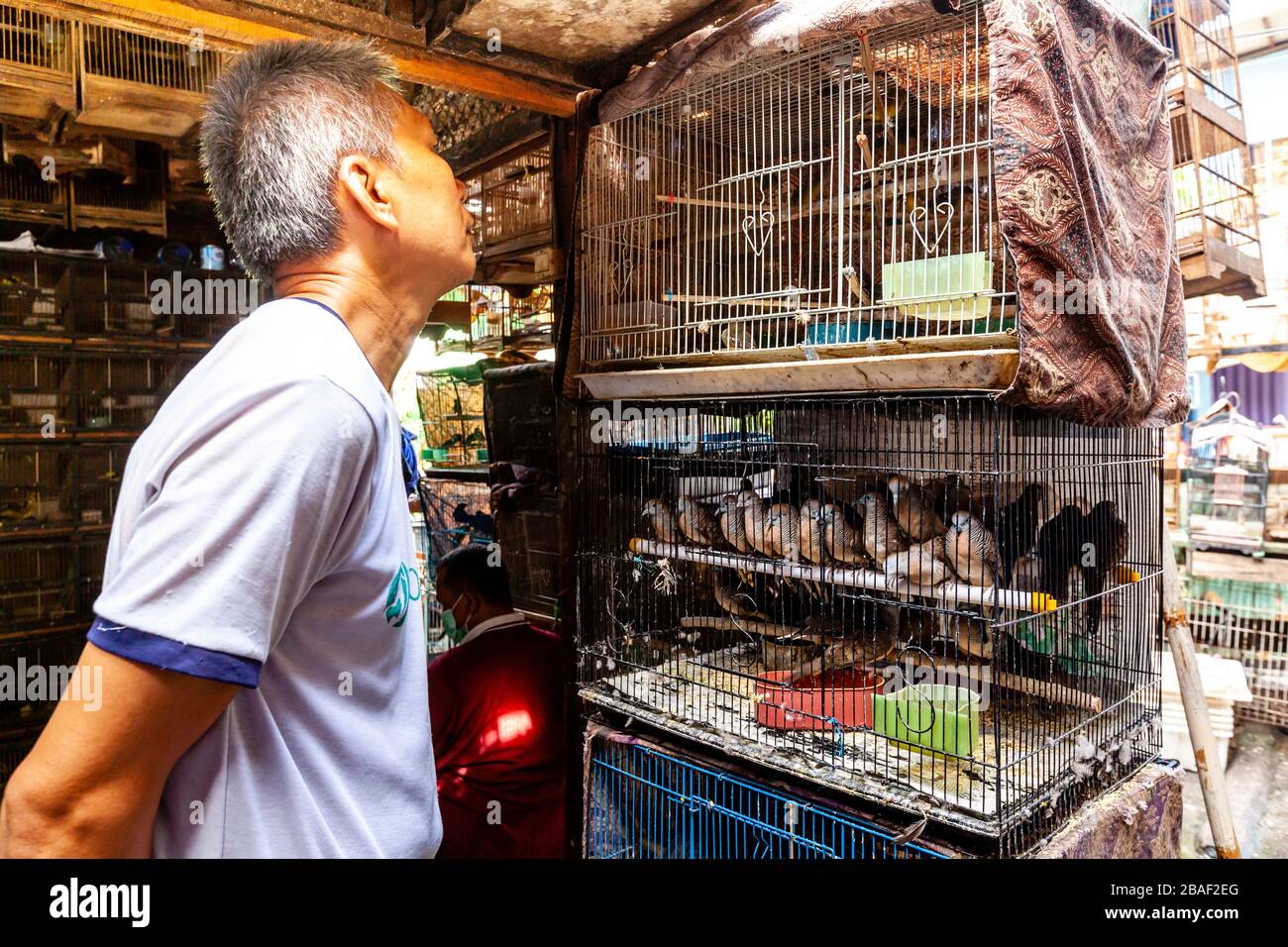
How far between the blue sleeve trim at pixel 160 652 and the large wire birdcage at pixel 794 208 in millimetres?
1871

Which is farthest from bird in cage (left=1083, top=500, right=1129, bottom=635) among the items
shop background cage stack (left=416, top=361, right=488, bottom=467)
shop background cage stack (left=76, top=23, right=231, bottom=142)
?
shop background cage stack (left=416, top=361, right=488, bottom=467)

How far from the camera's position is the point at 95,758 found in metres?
0.79

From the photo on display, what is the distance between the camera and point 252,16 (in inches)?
93.0

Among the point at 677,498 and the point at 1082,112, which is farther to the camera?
the point at 677,498

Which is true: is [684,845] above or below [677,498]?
below

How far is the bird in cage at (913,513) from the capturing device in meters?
Result: 2.48

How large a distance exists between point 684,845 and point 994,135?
235 cm

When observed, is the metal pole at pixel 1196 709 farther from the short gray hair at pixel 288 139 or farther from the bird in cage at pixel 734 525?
the short gray hair at pixel 288 139

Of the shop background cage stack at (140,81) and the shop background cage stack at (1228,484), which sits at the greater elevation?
the shop background cage stack at (140,81)

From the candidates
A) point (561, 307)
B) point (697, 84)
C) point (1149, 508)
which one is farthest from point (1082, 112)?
point (561, 307)

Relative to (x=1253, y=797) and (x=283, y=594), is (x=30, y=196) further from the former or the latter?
(x=1253, y=797)

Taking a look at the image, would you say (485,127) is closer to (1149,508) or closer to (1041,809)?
(1149,508)

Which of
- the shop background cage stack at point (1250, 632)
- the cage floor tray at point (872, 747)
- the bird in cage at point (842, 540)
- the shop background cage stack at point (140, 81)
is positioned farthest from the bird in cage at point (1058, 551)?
the shop background cage stack at point (1250, 632)

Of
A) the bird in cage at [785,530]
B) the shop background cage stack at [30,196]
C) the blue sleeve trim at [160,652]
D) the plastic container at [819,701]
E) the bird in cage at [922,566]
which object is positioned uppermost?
the shop background cage stack at [30,196]
